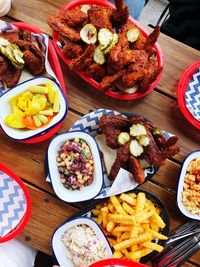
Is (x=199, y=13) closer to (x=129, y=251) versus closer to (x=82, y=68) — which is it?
(x=82, y=68)

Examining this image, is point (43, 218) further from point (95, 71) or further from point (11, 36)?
point (11, 36)

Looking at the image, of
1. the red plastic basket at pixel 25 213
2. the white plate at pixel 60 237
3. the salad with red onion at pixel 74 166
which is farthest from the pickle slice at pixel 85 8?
the white plate at pixel 60 237

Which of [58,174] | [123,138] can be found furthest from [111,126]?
[58,174]

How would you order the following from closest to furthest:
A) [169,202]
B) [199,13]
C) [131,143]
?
[131,143] → [169,202] → [199,13]

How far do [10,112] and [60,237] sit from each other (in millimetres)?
607

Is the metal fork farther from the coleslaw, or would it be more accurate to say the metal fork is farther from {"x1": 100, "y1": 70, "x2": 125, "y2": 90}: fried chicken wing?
{"x1": 100, "y1": 70, "x2": 125, "y2": 90}: fried chicken wing

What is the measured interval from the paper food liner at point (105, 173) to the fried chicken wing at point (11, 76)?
1.10 ft

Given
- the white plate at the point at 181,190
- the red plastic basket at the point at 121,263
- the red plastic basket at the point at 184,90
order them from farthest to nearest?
the red plastic basket at the point at 184,90
the white plate at the point at 181,190
the red plastic basket at the point at 121,263

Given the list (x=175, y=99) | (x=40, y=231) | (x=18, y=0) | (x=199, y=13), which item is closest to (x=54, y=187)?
(x=40, y=231)

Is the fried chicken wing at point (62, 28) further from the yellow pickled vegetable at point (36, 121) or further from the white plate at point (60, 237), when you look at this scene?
the white plate at point (60, 237)

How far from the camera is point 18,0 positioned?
7.72 feet

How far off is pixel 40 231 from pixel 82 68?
0.77 meters

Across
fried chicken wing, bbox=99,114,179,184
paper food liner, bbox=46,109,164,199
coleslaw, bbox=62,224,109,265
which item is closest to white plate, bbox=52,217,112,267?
coleslaw, bbox=62,224,109,265

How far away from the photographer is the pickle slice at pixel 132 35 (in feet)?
7.25
